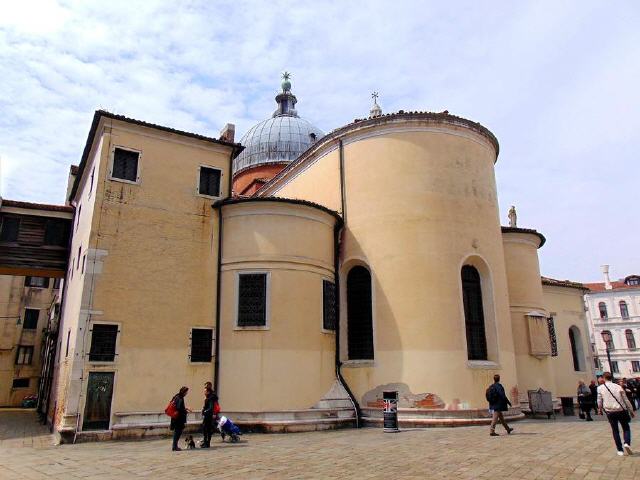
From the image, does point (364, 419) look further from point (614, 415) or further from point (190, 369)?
point (614, 415)

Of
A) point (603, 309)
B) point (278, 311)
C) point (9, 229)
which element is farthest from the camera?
point (603, 309)

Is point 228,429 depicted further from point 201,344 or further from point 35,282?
point 35,282

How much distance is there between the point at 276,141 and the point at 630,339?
1905 inches

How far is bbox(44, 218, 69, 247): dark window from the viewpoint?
17.8 metres

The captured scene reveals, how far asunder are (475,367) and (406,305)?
9.01 feet

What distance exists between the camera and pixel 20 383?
1148 inches

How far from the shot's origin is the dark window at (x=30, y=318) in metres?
29.7

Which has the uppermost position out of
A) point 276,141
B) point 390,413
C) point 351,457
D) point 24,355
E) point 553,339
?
point 276,141

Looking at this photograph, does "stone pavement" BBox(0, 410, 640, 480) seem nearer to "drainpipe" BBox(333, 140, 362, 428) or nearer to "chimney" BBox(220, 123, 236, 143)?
"drainpipe" BBox(333, 140, 362, 428)

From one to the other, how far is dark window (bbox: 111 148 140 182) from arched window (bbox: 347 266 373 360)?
7606 mm

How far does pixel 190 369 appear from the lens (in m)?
14.0

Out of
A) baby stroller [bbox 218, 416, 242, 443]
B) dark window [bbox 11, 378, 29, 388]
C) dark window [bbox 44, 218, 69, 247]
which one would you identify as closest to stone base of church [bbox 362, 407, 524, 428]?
baby stroller [bbox 218, 416, 242, 443]

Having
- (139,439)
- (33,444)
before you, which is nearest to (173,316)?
(139,439)

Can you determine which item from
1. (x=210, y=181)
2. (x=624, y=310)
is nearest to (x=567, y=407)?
(x=210, y=181)
